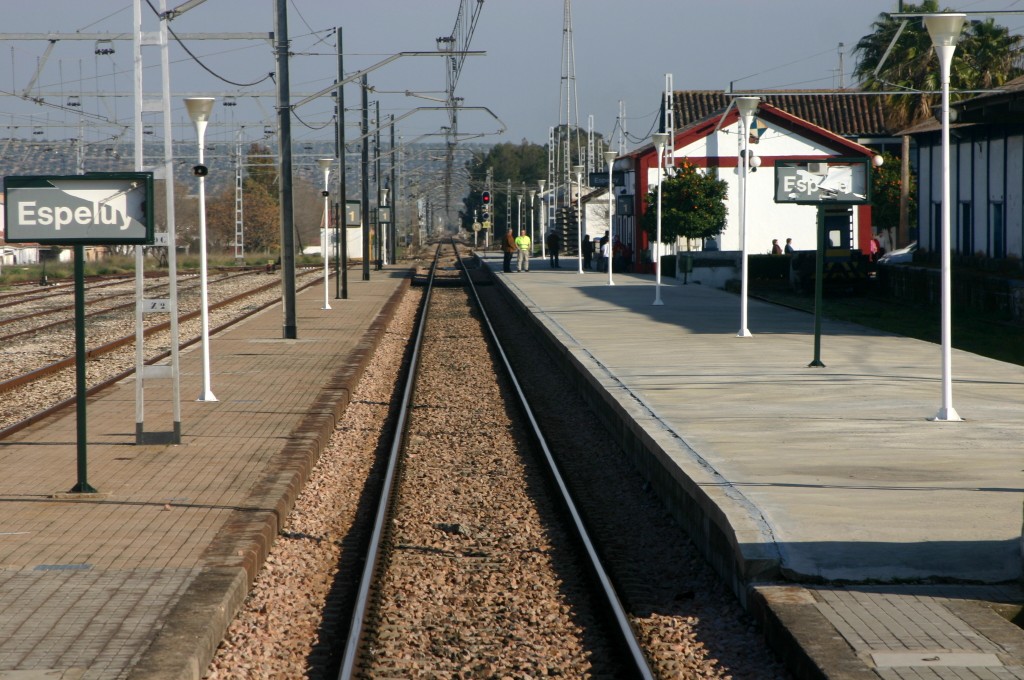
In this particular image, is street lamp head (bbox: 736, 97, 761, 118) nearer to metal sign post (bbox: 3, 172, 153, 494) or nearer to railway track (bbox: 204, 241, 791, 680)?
railway track (bbox: 204, 241, 791, 680)

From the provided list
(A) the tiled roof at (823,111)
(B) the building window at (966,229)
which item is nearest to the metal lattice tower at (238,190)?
(A) the tiled roof at (823,111)

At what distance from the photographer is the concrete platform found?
609cm

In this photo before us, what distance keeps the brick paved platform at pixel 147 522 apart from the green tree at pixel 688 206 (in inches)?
1278

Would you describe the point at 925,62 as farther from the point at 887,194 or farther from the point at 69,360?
the point at 69,360

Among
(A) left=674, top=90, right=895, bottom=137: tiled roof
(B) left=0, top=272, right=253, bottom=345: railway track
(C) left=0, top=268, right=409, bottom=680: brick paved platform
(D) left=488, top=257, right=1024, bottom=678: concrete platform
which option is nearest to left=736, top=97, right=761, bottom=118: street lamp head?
(D) left=488, top=257, right=1024, bottom=678: concrete platform

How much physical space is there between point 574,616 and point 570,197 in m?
77.1

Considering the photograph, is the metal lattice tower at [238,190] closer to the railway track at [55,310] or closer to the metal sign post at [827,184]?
the railway track at [55,310]

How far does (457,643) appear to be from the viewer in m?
6.80

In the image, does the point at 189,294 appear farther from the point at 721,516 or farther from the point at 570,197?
the point at 570,197

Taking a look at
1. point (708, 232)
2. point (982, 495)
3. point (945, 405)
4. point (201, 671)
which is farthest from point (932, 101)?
point (201, 671)

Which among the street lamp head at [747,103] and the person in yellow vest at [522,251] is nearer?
the street lamp head at [747,103]

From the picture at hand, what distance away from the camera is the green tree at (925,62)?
4822 centimetres

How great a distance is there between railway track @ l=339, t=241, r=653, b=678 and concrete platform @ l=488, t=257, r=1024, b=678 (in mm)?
848

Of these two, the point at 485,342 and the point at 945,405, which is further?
the point at 485,342
